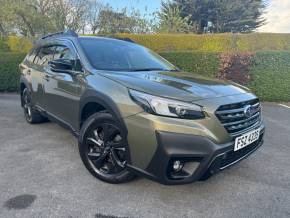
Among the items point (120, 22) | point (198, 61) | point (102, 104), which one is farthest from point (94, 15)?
point (102, 104)

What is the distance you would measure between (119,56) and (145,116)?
1535 millimetres

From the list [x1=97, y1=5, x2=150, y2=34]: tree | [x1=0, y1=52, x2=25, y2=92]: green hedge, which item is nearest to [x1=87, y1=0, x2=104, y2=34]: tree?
[x1=97, y1=5, x2=150, y2=34]: tree

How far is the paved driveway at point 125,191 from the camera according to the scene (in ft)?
8.35

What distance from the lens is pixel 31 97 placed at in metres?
5.05

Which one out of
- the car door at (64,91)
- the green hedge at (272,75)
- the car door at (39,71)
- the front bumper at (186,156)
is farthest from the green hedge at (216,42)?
the front bumper at (186,156)

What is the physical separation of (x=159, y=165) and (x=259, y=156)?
85.4 inches

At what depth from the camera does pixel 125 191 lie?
288cm

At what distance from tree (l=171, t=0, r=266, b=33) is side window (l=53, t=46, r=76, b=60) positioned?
77.3ft

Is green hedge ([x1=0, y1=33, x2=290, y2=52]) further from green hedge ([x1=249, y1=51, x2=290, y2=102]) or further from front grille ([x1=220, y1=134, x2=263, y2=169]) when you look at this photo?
front grille ([x1=220, y1=134, x2=263, y2=169])

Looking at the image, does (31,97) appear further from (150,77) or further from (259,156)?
(259,156)

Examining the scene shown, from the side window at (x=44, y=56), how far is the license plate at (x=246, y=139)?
10.0 feet

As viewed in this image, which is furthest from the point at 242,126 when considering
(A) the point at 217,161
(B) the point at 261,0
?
(B) the point at 261,0

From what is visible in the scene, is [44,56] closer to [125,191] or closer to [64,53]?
[64,53]

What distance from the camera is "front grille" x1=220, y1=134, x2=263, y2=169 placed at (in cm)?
257
